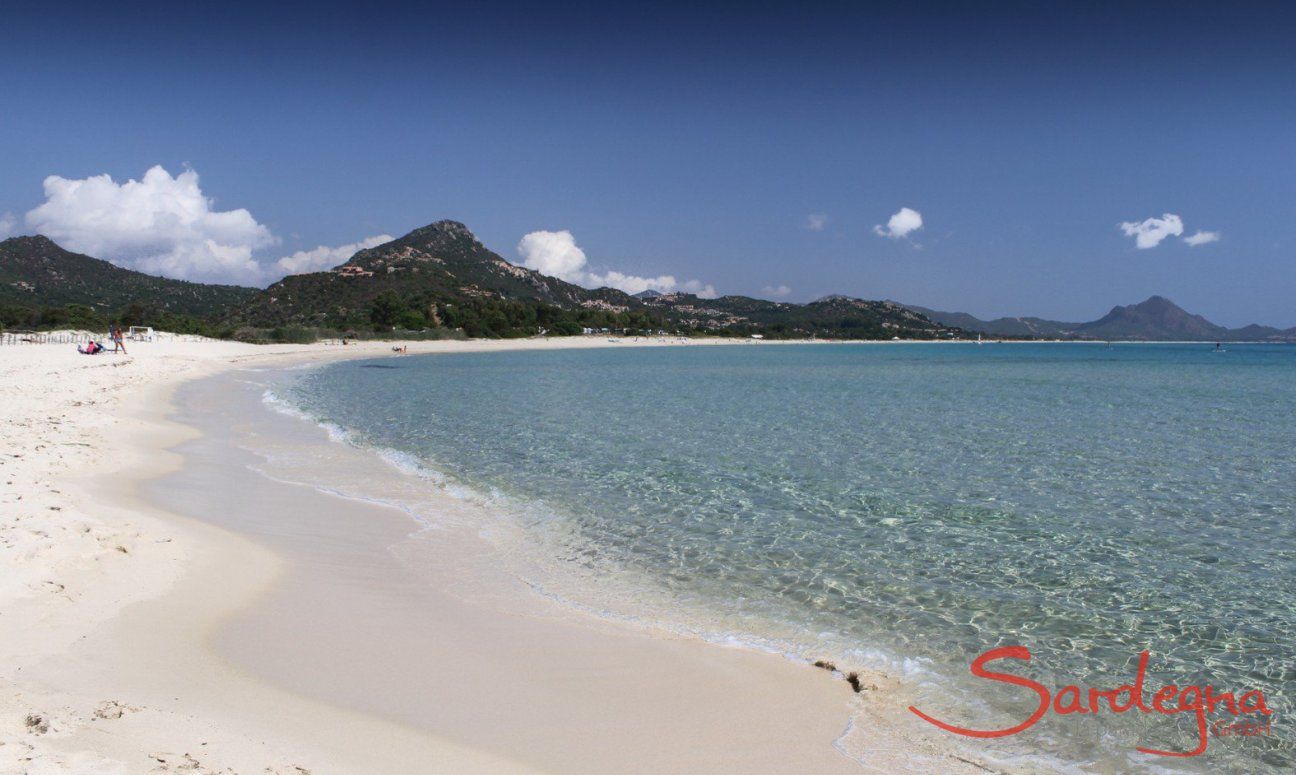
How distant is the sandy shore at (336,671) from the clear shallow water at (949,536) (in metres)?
0.93

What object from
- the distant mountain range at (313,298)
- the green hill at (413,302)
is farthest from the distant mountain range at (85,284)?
the green hill at (413,302)

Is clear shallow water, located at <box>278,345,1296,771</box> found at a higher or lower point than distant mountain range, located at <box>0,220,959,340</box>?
lower

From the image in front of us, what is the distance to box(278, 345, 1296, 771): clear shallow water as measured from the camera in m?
5.87

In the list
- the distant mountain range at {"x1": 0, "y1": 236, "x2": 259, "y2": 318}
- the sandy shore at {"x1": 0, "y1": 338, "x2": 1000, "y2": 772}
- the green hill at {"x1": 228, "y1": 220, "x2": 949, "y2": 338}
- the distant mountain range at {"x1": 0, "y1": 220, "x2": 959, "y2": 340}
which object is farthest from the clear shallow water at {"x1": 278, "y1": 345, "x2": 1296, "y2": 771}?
the distant mountain range at {"x1": 0, "y1": 236, "x2": 259, "y2": 318}

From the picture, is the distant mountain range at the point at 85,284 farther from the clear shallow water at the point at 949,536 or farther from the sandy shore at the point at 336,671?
the sandy shore at the point at 336,671

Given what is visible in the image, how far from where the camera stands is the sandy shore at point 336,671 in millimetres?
4148

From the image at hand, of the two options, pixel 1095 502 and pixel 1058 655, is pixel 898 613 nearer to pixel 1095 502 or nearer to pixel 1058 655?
pixel 1058 655

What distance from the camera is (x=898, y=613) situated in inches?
274

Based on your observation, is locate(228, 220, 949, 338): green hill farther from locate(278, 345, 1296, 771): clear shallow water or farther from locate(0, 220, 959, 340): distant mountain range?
locate(278, 345, 1296, 771): clear shallow water

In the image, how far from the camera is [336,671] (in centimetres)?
530

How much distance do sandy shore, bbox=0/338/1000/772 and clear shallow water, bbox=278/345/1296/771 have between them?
929 mm

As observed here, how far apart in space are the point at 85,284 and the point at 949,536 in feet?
470

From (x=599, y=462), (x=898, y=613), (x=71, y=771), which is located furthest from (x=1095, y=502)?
(x=71, y=771)

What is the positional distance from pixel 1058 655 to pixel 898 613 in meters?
1.39
